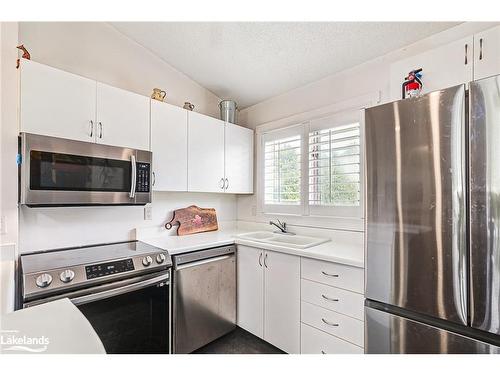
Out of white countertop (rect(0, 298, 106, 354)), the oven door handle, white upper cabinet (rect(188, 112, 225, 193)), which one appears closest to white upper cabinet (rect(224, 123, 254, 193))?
white upper cabinet (rect(188, 112, 225, 193))

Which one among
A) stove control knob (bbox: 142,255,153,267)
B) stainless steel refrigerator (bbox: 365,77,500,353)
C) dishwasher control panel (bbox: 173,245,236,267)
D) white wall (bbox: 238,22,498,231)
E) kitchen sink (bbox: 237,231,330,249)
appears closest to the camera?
stainless steel refrigerator (bbox: 365,77,500,353)

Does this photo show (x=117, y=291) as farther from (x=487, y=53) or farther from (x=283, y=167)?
(x=487, y=53)

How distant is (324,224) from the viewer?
2146 millimetres

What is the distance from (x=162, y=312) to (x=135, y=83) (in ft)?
6.03

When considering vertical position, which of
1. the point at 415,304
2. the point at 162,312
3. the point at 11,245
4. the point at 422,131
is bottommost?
the point at 162,312

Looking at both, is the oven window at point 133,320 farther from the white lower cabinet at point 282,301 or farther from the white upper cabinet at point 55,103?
the white upper cabinet at point 55,103

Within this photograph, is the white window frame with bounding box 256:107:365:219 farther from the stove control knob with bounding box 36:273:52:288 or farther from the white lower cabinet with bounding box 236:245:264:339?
the stove control knob with bounding box 36:273:52:288

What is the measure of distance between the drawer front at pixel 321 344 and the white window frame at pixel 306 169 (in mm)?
873

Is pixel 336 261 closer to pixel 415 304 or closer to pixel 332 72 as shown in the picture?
pixel 415 304

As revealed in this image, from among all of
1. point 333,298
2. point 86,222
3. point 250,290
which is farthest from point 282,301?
point 86,222

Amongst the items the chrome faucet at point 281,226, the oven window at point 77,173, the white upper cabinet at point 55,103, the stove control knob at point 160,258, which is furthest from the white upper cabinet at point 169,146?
the chrome faucet at point 281,226

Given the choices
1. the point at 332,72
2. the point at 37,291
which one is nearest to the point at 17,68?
the point at 37,291

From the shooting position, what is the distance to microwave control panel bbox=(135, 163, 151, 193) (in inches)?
69.4

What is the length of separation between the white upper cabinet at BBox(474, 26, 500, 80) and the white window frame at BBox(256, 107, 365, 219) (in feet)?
2.23
